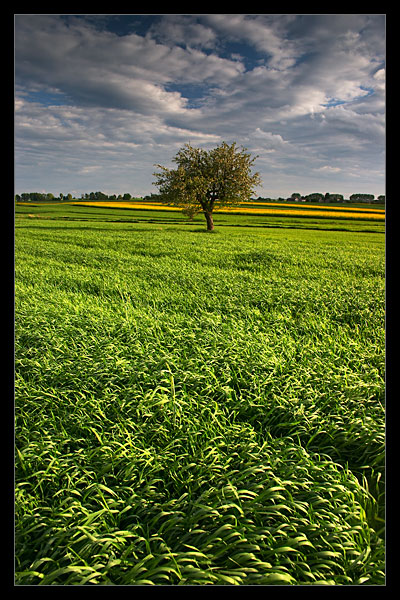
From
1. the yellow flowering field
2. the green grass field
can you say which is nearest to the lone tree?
the yellow flowering field

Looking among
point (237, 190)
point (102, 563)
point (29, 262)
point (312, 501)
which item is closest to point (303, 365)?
point (312, 501)

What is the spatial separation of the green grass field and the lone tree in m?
30.0

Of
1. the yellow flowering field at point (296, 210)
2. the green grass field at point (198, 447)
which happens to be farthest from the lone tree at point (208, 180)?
the green grass field at point (198, 447)

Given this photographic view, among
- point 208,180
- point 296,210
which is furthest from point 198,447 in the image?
point 296,210

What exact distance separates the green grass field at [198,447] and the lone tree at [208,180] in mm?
30048

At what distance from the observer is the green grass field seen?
7.76 ft

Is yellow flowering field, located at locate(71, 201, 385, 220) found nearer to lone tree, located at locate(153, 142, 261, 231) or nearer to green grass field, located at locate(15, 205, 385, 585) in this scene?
lone tree, located at locate(153, 142, 261, 231)

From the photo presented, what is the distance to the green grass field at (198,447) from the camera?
2.37 meters

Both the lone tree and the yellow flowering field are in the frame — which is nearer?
the lone tree

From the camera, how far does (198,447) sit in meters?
3.46

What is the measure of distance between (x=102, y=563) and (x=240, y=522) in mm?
1103

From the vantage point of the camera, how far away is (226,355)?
5359mm

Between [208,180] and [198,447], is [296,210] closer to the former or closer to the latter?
[208,180]
